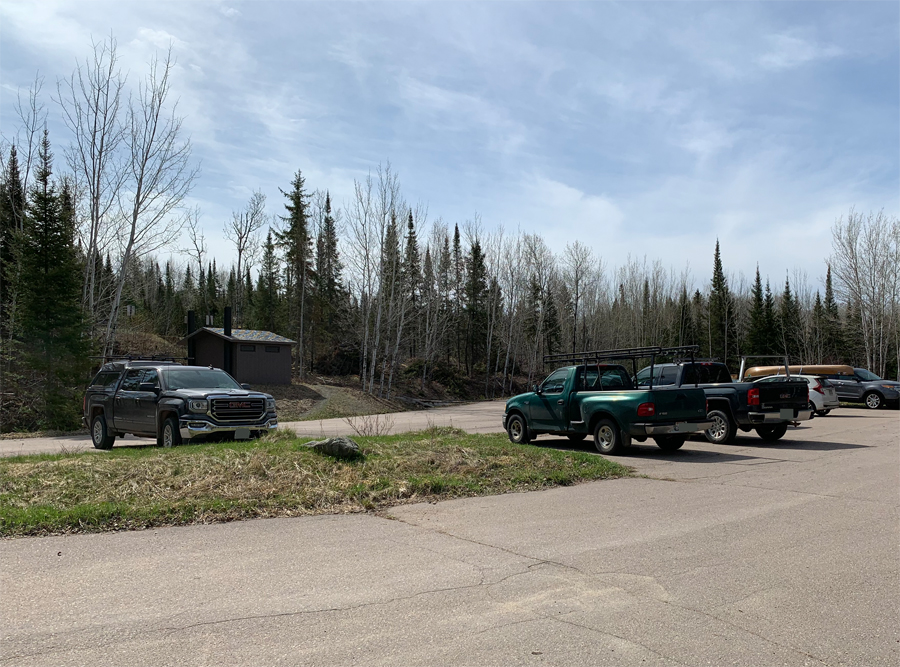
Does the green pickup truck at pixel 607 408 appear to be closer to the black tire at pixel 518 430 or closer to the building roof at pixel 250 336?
the black tire at pixel 518 430

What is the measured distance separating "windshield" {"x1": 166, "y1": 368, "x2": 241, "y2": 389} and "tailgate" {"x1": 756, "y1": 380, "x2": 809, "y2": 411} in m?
11.9

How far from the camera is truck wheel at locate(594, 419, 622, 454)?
43.7 ft

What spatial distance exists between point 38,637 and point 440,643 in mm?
2453

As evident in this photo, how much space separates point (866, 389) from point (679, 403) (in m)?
21.9

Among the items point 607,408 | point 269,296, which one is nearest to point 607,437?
point 607,408

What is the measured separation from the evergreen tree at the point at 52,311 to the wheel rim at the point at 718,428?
68.8 feet

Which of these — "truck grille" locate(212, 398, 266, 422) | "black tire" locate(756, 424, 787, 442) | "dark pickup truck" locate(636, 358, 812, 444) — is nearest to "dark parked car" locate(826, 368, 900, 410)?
"black tire" locate(756, 424, 787, 442)

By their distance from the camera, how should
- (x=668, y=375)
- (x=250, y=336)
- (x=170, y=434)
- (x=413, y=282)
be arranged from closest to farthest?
1. (x=170, y=434)
2. (x=668, y=375)
3. (x=250, y=336)
4. (x=413, y=282)

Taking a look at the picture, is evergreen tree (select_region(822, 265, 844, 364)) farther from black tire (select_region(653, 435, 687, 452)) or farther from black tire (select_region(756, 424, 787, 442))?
black tire (select_region(653, 435, 687, 452))

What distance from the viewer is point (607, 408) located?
43.8 ft

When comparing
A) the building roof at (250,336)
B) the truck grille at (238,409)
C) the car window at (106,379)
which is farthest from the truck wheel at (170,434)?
the building roof at (250,336)

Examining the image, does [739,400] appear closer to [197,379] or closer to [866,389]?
[197,379]

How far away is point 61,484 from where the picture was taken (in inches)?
324

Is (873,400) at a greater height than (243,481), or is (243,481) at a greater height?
(873,400)
